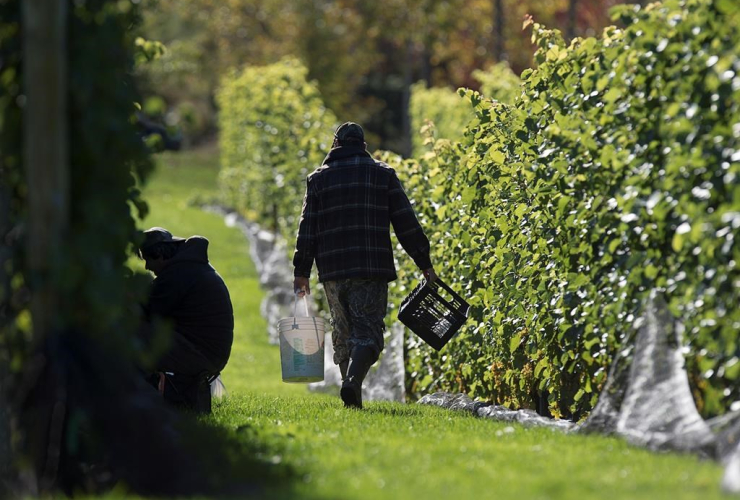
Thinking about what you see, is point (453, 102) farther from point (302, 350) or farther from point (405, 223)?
point (302, 350)

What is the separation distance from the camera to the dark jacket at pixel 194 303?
320 inches

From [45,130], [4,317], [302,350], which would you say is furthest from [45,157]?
[302,350]

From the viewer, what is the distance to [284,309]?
15.5 metres

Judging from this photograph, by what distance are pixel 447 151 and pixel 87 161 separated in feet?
15.5

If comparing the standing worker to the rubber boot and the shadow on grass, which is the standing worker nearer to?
the rubber boot

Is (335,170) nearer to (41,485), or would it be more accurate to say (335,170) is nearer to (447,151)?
(447,151)

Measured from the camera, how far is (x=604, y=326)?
22.4ft

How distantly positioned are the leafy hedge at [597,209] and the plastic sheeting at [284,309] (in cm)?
101

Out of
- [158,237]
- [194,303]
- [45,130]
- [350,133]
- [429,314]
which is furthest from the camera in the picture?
[350,133]

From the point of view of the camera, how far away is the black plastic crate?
28.2 feet

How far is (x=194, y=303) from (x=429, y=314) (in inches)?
62.2

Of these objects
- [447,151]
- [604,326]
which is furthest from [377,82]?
[604,326]

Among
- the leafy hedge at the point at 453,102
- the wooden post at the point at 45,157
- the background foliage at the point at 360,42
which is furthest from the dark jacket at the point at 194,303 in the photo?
the background foliage at the point at 360,42

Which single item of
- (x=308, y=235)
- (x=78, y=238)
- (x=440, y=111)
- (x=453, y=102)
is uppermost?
(x=440, y=111)
